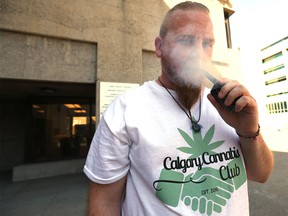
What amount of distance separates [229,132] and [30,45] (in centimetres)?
329

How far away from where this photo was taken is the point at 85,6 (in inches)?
138

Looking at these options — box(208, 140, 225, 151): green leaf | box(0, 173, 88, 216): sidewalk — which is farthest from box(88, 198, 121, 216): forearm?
box(0, 173, 88, 216): sidewalk

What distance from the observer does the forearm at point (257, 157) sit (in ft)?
3.55

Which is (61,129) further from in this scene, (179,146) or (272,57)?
(272,57)

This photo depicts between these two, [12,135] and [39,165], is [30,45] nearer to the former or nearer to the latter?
[39,165]

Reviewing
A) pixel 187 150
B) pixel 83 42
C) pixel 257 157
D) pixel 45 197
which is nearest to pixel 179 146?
pixel 187 150

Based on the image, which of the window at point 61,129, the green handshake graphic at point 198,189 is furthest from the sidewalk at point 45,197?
the green handshake graphic at point 198,189

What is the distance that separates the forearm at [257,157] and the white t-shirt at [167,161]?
5 cm

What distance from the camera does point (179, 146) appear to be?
1.00 meters

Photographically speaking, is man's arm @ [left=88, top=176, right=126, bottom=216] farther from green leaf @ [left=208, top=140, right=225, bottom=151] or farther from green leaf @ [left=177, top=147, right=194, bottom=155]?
green leaf @ [left=208, top=140, right=225, bottom=151]

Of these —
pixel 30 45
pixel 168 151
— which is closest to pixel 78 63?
pixel 30 45

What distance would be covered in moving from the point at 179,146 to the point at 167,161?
100mm

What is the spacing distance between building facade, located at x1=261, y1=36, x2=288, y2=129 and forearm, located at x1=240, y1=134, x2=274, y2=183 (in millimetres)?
50506

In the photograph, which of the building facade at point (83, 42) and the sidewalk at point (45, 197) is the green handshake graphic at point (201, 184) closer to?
the building facade at point (83, 42)
